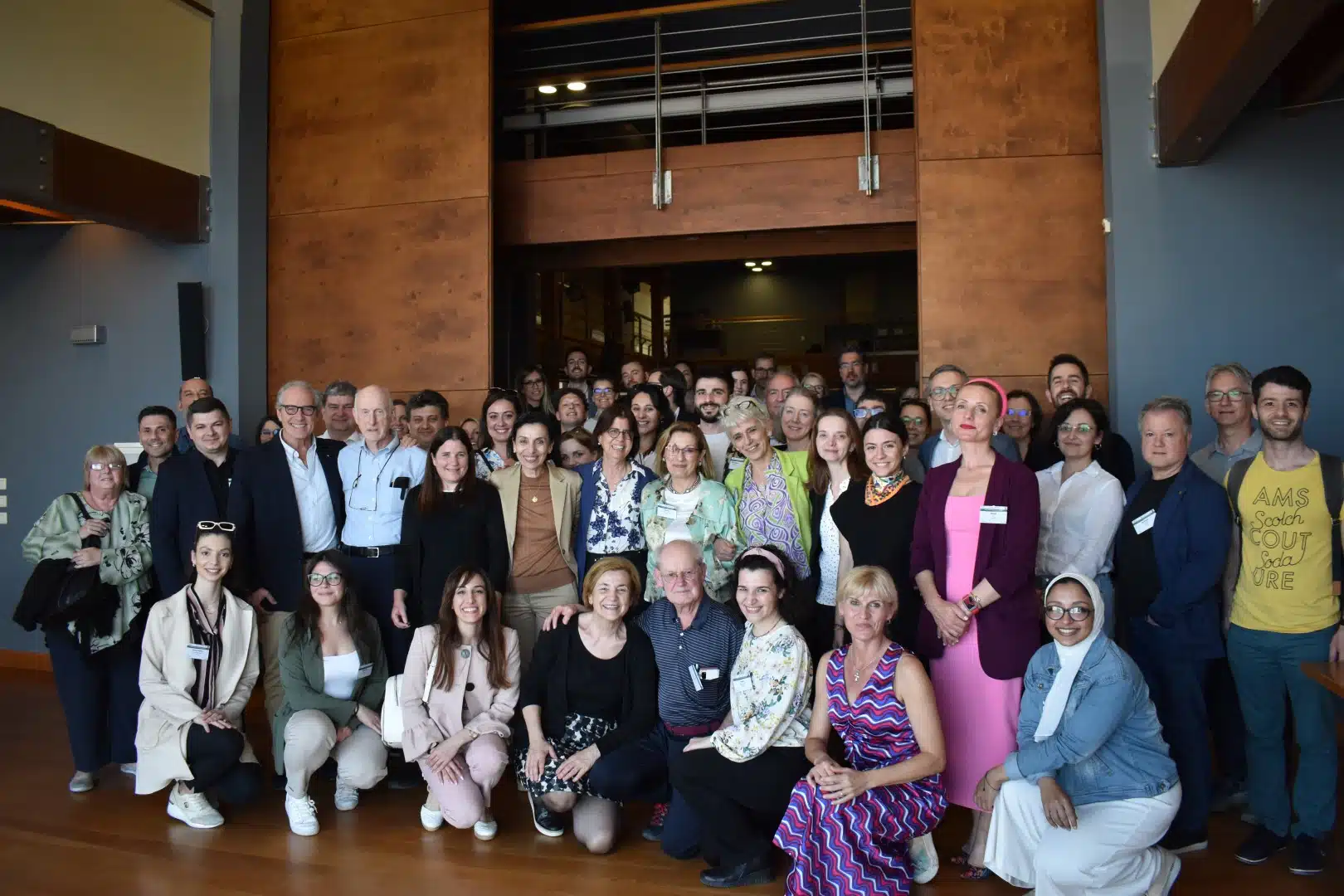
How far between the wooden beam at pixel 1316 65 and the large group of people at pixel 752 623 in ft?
5.59

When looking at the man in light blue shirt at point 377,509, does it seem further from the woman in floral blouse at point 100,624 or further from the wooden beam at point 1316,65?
the wooden beam at point 1316,65

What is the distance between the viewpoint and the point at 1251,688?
334cm

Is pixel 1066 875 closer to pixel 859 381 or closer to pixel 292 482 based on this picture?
pixel 292 482

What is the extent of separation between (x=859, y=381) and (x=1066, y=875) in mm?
3671

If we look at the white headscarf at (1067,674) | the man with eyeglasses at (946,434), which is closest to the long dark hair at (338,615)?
the man with eyeglasses at (946,434)

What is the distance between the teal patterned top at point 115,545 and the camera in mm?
4230

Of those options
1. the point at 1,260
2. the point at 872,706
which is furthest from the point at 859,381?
the point at 1,260

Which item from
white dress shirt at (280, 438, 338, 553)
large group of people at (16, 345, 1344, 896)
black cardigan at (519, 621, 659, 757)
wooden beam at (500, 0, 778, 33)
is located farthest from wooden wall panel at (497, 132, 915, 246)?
black cardigan at (519, 621, 659, 757)

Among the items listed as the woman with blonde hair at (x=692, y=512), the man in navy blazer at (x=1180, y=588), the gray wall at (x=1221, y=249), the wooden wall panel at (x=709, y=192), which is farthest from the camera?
the wooden wall panel at (x=709, y=192)

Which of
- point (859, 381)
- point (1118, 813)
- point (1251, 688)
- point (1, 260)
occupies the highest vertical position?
point (1, 260)

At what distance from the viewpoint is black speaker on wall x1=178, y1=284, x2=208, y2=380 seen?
6.76 m

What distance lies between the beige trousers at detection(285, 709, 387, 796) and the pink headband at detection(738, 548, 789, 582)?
5.76 feet

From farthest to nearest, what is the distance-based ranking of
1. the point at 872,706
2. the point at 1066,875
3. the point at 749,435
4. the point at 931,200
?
the point at 931,200
the point at 749,435
the point at 872,706
the point at 1066,875

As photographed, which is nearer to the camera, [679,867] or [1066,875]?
[1066,875]
